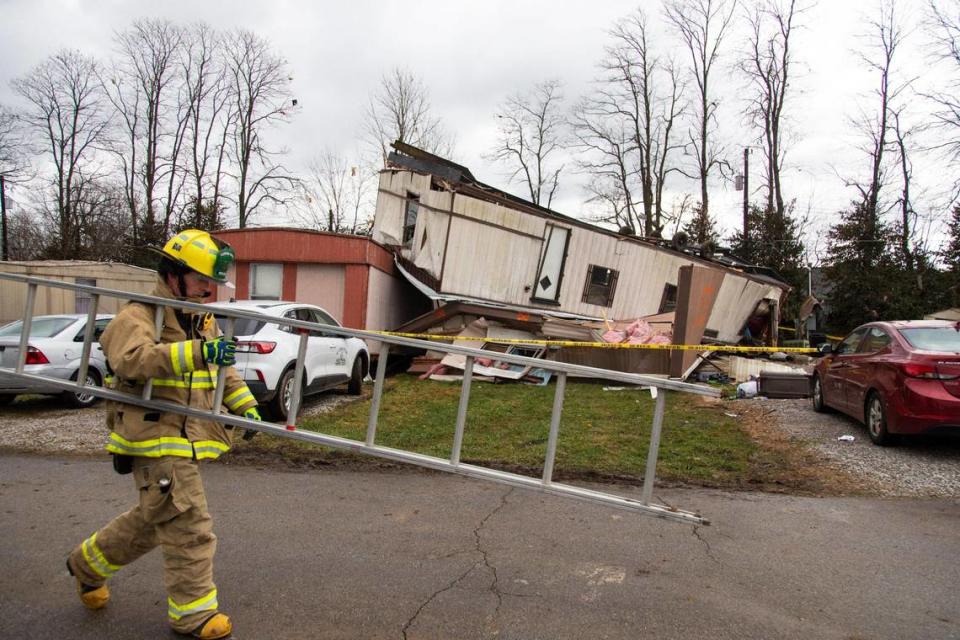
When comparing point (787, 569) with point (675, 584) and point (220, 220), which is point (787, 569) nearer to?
point (675, 584)

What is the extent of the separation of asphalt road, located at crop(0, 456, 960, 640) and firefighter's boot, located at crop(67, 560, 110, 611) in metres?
0.05

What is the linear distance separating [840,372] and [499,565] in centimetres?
665

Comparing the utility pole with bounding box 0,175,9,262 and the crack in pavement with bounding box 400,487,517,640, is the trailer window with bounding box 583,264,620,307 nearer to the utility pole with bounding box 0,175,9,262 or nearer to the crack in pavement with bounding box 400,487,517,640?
the crack in pavement with bounding box 400,487,517,640

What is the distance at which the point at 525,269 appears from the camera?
15992 mm

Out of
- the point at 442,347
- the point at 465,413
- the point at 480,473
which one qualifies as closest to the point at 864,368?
the point at 480,473

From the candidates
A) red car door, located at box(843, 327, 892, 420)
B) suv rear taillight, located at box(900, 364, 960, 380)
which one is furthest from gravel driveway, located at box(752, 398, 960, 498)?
suv rear taillight, located at box(900, 364, 960, 380)

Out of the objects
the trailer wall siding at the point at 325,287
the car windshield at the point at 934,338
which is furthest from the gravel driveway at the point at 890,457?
the trailer wall siding at the point at 325,287

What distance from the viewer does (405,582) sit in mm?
3543

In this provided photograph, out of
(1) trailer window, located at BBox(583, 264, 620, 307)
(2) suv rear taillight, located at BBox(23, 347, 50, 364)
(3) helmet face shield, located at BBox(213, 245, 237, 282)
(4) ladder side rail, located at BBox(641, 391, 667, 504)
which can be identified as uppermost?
(1) trailer window, located at BBox(583, 264, 620, 307)

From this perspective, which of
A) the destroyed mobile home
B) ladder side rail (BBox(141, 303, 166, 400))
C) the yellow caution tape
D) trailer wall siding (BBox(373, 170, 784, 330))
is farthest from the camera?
trailer wall siding (BBox(373, 170, 784, 330))

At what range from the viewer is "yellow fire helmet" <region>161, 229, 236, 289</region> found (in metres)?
2.98

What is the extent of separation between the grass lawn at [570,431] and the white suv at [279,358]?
473mm

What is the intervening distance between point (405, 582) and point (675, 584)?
158cm

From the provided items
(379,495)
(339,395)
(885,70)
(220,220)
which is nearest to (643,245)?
(339,395)
